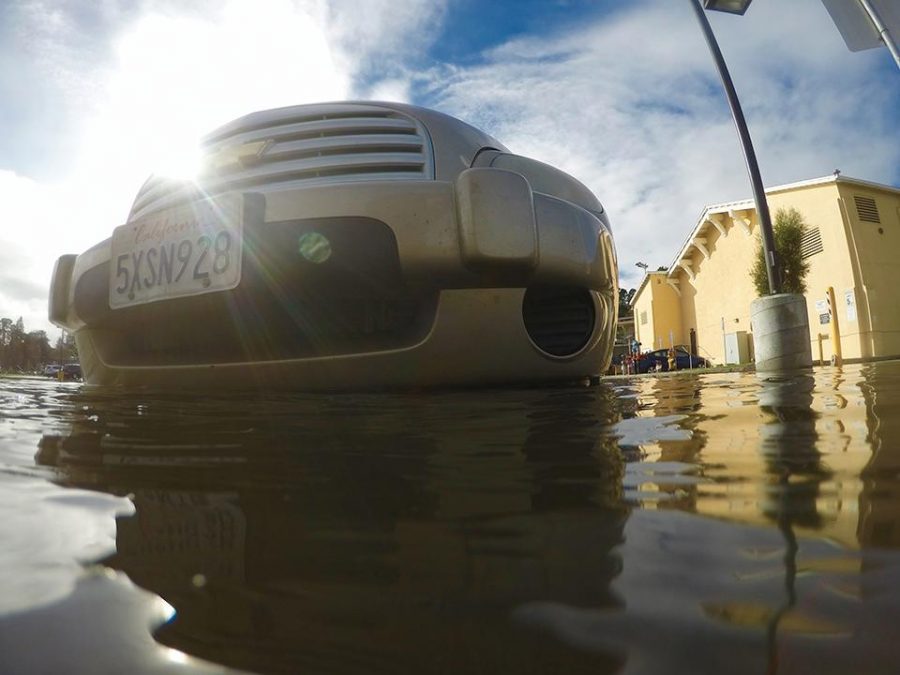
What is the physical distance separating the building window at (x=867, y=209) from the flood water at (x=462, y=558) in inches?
738

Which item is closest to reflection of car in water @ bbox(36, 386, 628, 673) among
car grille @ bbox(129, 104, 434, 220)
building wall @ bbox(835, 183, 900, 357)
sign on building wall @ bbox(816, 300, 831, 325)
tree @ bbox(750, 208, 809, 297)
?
car grille @ bbox(129, 104, 434, 220)

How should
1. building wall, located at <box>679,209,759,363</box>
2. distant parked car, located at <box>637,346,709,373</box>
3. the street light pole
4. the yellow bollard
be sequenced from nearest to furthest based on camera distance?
the street light pole
the yellow bollard
building wall, located at <box>679,209,759,363</box>
distant parked car, located at <box>637,346,709,373</box>

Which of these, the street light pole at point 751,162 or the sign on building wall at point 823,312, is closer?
the street light pole at point 751,162

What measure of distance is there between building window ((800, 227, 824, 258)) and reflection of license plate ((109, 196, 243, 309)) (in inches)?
694

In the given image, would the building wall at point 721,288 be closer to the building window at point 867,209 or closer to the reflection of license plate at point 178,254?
the building window at point 867,209

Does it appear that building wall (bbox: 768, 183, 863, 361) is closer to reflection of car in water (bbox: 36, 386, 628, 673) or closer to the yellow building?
the yellow building

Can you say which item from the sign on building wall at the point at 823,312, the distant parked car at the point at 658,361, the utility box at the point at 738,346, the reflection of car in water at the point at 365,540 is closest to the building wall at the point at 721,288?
the utility box at the point at 738,346

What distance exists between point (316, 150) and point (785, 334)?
4059mm

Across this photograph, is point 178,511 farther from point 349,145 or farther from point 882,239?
point 882,239

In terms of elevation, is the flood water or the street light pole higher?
the street light pole

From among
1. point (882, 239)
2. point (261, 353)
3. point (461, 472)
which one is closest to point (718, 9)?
point (261, 353)

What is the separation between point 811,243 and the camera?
16.8 metres

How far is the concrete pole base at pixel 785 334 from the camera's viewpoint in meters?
4.71

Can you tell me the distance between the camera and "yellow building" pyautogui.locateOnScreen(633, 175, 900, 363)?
15.4m
